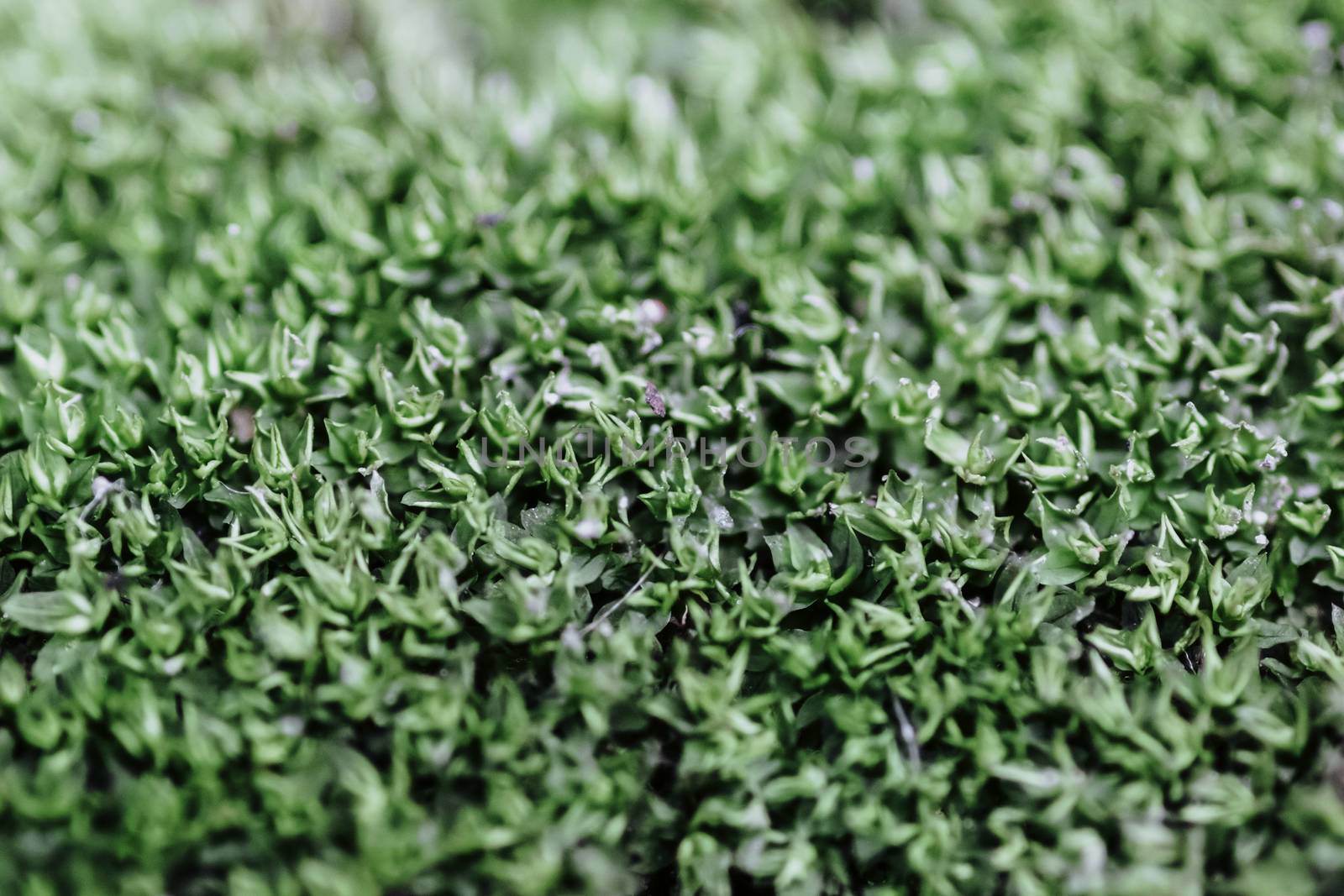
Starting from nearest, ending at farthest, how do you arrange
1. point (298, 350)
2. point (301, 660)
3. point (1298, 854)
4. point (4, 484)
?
point (1298, 854)
point (301, 660)
point (4, 484)
point (298, 350)

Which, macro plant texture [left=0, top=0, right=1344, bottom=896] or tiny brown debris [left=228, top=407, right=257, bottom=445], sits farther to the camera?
tiny brown debris [left=228, top=407, right=257, bottom=445]

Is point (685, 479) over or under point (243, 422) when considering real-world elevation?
over

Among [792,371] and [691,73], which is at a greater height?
[691,73]

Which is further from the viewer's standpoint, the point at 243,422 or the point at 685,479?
the point at 243,422

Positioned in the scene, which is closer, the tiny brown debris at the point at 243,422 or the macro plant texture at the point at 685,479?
the macro plant texture at the point at 685,479

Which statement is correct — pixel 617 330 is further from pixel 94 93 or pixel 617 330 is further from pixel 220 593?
pixel 94 93

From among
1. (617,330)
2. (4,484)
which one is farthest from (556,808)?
(4,484)

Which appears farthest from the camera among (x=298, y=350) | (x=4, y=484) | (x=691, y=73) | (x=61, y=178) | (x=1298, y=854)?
(x=691, y=73)

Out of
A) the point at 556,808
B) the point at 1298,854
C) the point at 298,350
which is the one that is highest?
the point at 298,350
